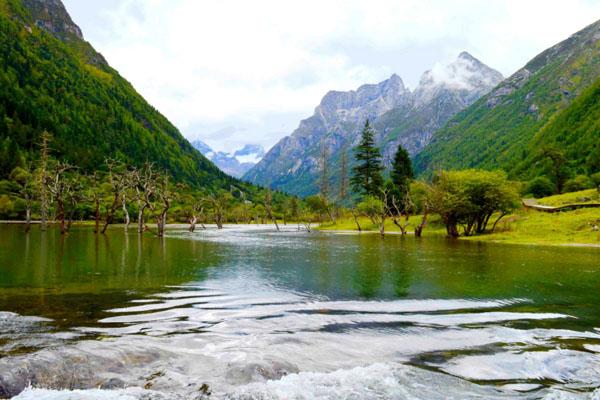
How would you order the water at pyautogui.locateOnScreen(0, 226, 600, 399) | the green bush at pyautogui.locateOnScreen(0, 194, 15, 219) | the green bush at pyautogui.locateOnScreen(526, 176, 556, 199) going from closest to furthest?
1. the water at pyautogui.locateOnScreen(0, 226, 600, 399)
2. the green bush at pyautogui.locateOnScreen(526, 176, 556, 199)
3. the green bush at pyautogui.locateOnScreen(0, 194, 15, 219)

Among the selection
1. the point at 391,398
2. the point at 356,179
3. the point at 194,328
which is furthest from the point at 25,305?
the point at 356,179

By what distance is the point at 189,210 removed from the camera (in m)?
157

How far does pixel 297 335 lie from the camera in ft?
49.9

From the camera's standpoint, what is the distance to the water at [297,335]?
1055 cm

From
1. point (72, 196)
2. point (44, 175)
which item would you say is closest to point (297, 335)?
point (44, 175)

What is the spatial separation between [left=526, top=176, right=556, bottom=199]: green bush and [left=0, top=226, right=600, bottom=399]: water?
9404cm

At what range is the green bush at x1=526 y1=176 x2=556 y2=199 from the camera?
113 meters

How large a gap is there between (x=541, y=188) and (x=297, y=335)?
119 metres

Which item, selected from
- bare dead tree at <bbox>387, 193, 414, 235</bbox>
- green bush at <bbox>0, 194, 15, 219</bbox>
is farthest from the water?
green bush at <bbox>0, 194, 15, 219</bbox>

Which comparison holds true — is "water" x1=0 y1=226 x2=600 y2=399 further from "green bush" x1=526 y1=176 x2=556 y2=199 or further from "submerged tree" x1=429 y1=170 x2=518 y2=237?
"green bush" x1=526 y1=176 x2=556 y2=199

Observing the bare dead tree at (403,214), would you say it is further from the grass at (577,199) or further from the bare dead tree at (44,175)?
the bare dead tree at (44,175)

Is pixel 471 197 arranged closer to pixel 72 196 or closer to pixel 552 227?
pixel 552 227

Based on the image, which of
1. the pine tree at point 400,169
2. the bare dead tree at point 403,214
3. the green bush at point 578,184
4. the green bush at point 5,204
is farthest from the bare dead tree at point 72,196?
the green bush at point 578,184

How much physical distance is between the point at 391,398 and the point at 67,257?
3691cm
